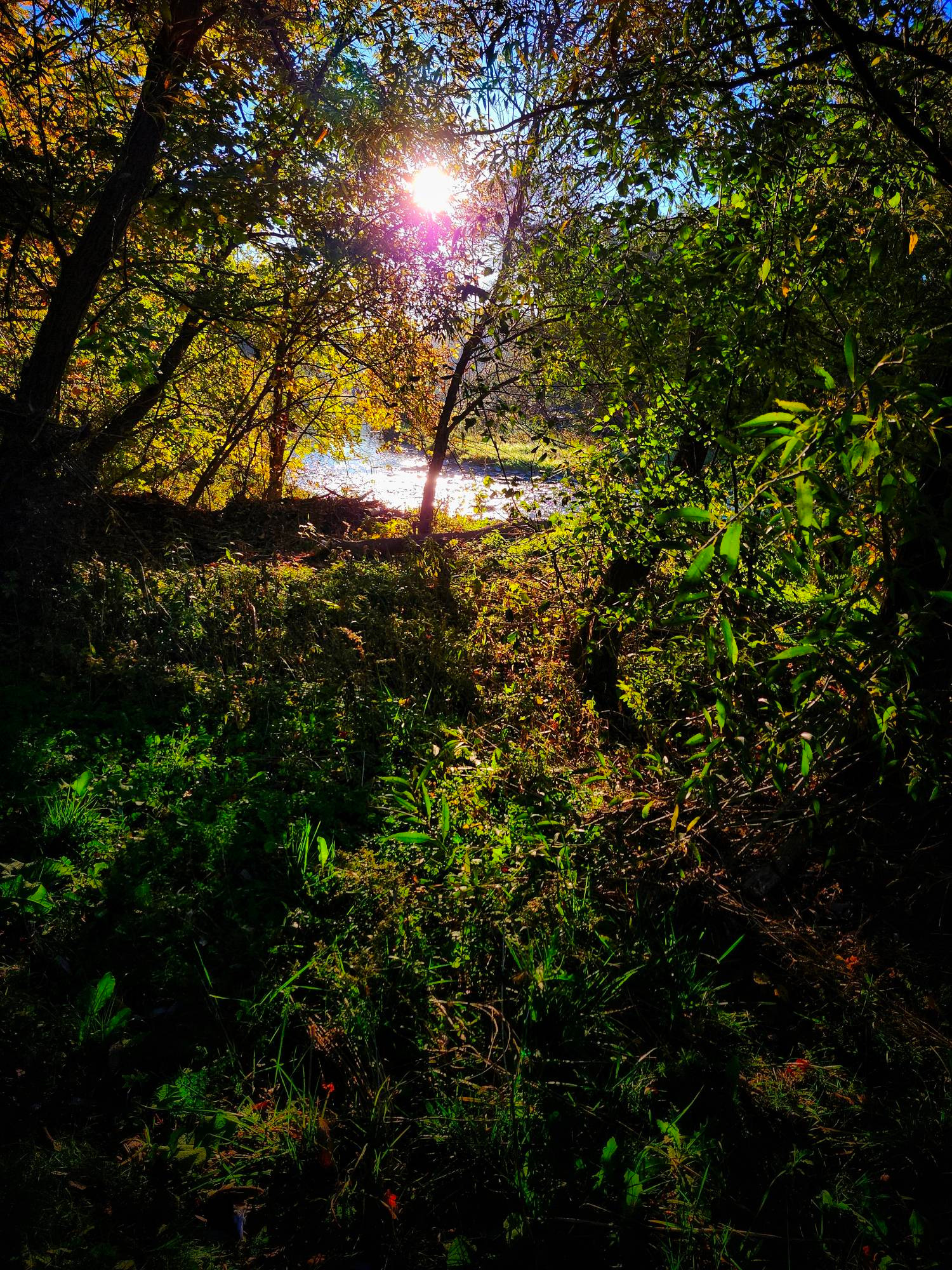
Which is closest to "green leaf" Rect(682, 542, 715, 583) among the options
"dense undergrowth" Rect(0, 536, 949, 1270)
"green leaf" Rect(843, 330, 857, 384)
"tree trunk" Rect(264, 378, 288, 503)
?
"green leaf" Rect(843, 330, 857, 384)

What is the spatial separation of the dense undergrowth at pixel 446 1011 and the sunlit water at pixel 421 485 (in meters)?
2.86

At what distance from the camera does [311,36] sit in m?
6.11

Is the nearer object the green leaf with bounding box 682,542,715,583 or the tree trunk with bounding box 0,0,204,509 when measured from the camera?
the green leaf with bounding box 682,542,715,583

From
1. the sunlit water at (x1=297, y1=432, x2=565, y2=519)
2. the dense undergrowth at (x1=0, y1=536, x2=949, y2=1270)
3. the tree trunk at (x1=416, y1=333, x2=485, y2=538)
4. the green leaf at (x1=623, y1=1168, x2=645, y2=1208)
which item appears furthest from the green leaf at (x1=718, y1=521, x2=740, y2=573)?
the tree trunk at (x1=416, y1=333, x2=485, y2=538)

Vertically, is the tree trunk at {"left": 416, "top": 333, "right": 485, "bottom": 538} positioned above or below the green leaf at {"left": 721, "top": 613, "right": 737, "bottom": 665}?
above

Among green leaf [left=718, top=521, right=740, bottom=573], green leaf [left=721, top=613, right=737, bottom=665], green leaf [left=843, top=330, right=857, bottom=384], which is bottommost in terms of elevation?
green leaf [left=721, top=613, right=737, bottom=665]

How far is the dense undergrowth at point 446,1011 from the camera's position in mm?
1875

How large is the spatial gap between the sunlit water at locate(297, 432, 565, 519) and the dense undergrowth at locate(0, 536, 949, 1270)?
2861 mm


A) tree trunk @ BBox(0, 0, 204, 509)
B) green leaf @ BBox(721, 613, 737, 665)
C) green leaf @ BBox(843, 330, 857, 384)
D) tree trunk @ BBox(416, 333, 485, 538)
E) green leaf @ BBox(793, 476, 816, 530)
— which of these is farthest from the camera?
tree trunk @ BBox(416, 333, 485, 538)

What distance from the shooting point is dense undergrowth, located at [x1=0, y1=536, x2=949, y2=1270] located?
188 centimetres

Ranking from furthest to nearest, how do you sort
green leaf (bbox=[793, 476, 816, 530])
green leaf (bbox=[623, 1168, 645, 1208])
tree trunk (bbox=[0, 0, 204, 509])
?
tree trunk (bbox=[0, 0, 204, 509]) → green leaf (bbox=[623, 1168, 645, 1208]) → green leaf (bbox=[793, 476, 816, 530])

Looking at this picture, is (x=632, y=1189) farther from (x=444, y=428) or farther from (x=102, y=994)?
(x=444, y=428)

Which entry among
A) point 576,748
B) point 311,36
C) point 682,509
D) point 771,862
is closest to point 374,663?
point 576,748

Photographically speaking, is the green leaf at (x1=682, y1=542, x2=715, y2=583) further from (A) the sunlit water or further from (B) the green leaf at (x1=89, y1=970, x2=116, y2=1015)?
(A) the sunlit water
